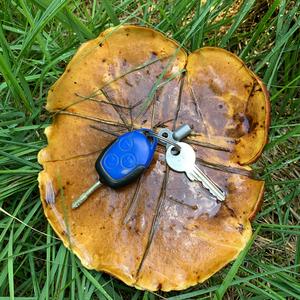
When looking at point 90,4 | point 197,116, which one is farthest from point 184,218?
point 90,4

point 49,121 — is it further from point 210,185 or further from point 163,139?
point 210,185

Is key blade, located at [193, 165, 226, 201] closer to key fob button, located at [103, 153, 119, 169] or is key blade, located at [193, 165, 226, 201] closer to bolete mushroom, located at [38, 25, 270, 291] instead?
bolete mushroom, located at [38, 25, 270, 291]

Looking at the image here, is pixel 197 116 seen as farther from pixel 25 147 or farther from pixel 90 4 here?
pixel 90 4

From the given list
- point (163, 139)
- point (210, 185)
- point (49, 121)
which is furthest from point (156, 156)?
point (49, 121)

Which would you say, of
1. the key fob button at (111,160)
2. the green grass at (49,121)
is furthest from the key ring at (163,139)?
the green grass at (49,121)

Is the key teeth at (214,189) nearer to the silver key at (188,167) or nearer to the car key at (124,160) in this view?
the silver key at (188,167)

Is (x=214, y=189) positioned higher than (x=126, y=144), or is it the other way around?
(x=126, y=144)

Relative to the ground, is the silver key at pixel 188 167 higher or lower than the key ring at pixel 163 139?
lower

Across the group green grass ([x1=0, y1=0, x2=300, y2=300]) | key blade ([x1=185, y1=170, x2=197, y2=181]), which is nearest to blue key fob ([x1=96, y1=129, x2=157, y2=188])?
key blade ([x1=185, y1=170, x2=197, y2=181])
